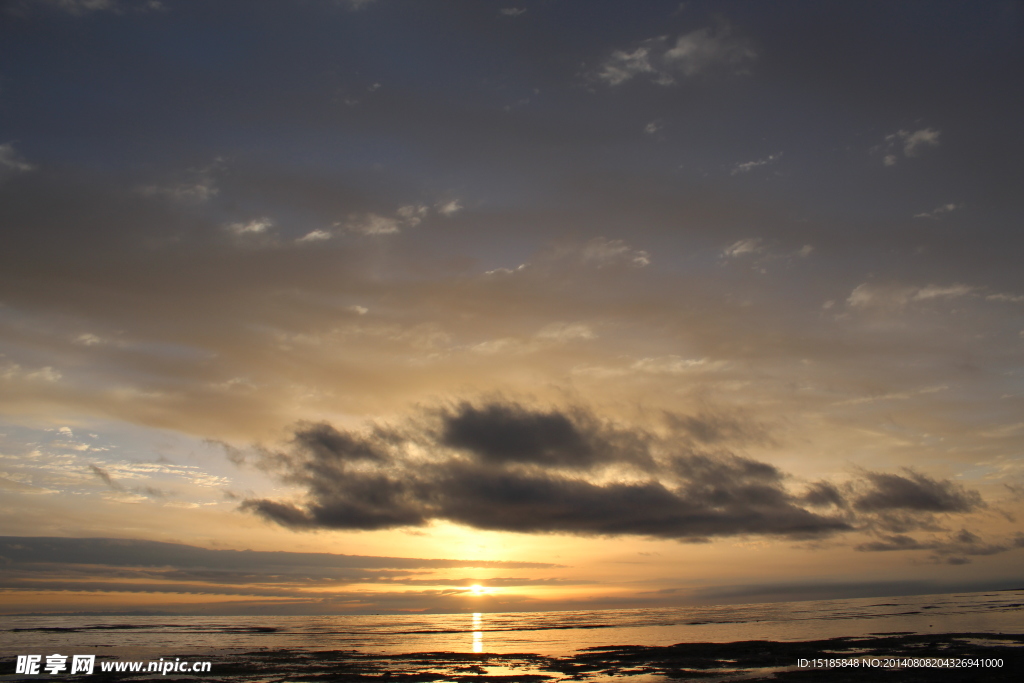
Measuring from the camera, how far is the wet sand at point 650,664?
183 ft

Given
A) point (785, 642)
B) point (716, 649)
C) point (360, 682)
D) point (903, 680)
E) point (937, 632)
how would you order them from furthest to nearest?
point (937, 632)
point (785, 642)
point (716, 649)
point (360, 682)
point (903, 680)

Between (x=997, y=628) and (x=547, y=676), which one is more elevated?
(x=547, y=676)

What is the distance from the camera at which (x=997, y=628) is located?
325 ft

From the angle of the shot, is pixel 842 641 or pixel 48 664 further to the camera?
pixel 842 641

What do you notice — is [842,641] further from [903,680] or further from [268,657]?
[268,657]

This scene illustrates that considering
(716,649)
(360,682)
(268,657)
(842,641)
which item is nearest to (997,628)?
(842,641)

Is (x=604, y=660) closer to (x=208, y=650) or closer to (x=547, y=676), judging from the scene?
(x=547, y=676)

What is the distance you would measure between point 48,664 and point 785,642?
98.0 meters

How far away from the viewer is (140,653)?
89.1m

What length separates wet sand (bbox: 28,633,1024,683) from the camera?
5572 centimetres

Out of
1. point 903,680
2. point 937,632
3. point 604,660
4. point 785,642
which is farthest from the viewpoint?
point 937,632

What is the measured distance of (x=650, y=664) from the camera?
68.4 meters

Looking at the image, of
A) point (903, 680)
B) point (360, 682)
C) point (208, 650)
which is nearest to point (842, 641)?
point (903, 680)

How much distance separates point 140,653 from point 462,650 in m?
47.3
